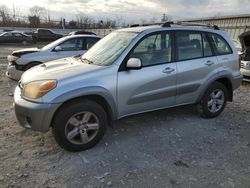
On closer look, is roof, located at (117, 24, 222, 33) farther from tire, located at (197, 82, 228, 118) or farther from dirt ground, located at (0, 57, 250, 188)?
dirt ground, located at (0, 57, 250, 188)

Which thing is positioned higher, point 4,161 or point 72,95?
point 72,95

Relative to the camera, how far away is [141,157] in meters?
3.65

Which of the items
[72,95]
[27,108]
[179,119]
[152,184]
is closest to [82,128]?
[72,95]

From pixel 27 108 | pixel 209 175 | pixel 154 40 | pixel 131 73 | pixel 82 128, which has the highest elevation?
pixel 154 40

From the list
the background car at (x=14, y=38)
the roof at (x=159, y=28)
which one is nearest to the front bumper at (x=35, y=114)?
the roof at (x=159, y=28)

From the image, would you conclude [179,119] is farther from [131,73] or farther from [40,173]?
[40,173]

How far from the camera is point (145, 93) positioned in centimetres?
414

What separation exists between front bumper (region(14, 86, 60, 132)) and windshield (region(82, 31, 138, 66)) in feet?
3.64

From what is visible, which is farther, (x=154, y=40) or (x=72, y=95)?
(x=154, y=40)

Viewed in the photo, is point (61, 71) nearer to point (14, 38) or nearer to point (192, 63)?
point (192, 63)

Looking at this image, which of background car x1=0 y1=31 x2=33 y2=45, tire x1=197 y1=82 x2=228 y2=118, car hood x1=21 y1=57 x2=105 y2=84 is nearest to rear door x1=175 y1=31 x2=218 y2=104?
tire x1=197 y1=82 x2=228 y2=118

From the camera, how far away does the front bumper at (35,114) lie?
3359 millimetres

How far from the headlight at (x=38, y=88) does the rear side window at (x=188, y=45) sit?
223cm

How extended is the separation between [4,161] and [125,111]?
1.85 metres
